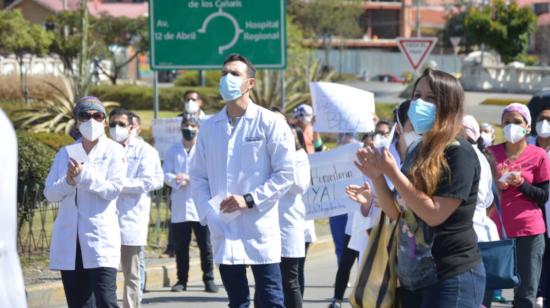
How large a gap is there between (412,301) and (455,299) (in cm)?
25

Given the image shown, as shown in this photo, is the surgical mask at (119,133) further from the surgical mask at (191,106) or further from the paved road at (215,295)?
the surgical mask at (191,106)

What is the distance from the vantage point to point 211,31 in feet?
53.6

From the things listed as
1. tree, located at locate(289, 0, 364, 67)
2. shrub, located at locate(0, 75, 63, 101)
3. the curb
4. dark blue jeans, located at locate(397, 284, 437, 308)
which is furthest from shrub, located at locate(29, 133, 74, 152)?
tree, located at locate(289, 0, 364, 67)

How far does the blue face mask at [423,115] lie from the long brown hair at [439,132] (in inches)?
0.9

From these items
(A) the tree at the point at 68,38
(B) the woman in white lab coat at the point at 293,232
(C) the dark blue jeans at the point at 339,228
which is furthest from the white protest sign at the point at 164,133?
(A) the tree at the point at 68,38

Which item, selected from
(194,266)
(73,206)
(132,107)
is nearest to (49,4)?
(132,107)

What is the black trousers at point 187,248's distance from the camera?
1117cm

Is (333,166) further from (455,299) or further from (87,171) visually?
(455,299)

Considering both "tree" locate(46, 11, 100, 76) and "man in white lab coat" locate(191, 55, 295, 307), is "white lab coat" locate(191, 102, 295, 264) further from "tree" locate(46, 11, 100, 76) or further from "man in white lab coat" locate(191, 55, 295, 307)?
"tree" locate(46, 11, 100, 76)

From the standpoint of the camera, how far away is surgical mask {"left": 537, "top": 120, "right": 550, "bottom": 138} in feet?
30.1

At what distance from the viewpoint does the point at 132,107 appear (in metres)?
40.2

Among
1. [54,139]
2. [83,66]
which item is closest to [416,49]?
[83,66]

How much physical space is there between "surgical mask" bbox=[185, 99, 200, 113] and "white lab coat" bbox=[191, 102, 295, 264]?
503 cm

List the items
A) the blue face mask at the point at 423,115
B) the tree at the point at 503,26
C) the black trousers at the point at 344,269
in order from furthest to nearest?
the tree at the point at 503,26 → the black trousers at the point at 344,269 → the blue face mask at the point at 423,115
